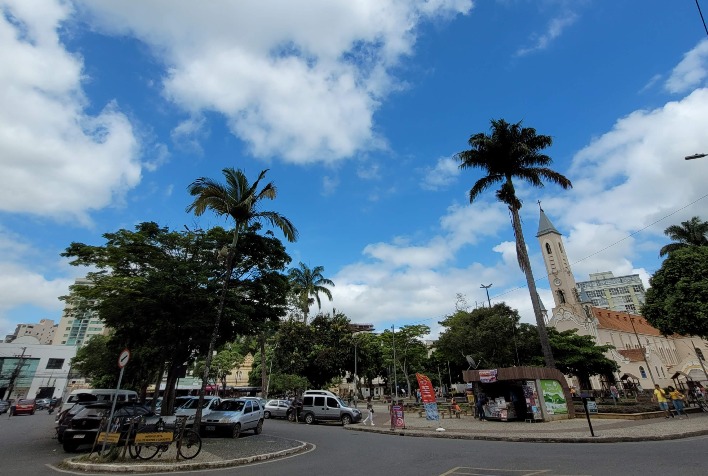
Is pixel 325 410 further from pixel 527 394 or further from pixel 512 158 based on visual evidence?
pixel 512 158

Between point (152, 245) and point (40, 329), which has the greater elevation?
point (40, 329)

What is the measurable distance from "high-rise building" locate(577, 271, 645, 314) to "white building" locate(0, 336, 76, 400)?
147m

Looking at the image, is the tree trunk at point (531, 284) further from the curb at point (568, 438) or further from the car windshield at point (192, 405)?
the car windshield at point (192, 405)

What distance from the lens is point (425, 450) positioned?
12.1m

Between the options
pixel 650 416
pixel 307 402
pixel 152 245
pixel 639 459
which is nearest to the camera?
pixel 639 459

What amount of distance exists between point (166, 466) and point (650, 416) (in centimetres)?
2241

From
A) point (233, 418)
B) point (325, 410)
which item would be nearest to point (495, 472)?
point (233, 418)

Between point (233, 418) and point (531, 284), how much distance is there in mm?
18631

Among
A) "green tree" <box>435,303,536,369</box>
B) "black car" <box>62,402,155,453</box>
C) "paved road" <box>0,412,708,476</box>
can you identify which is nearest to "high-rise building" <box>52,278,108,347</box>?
"green tree" <box>435,303,536,369</box>

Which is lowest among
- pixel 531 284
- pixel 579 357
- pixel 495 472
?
pixel 495 472

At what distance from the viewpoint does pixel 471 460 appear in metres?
9.99

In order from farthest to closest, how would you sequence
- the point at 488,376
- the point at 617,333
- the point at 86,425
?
the point at 617,333
the point at 488,376
the point at 86,425

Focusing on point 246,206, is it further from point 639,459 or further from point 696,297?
point 696,297

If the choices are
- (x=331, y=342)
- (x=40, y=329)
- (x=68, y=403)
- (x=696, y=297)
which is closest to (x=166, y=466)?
(x=68, y=403)
